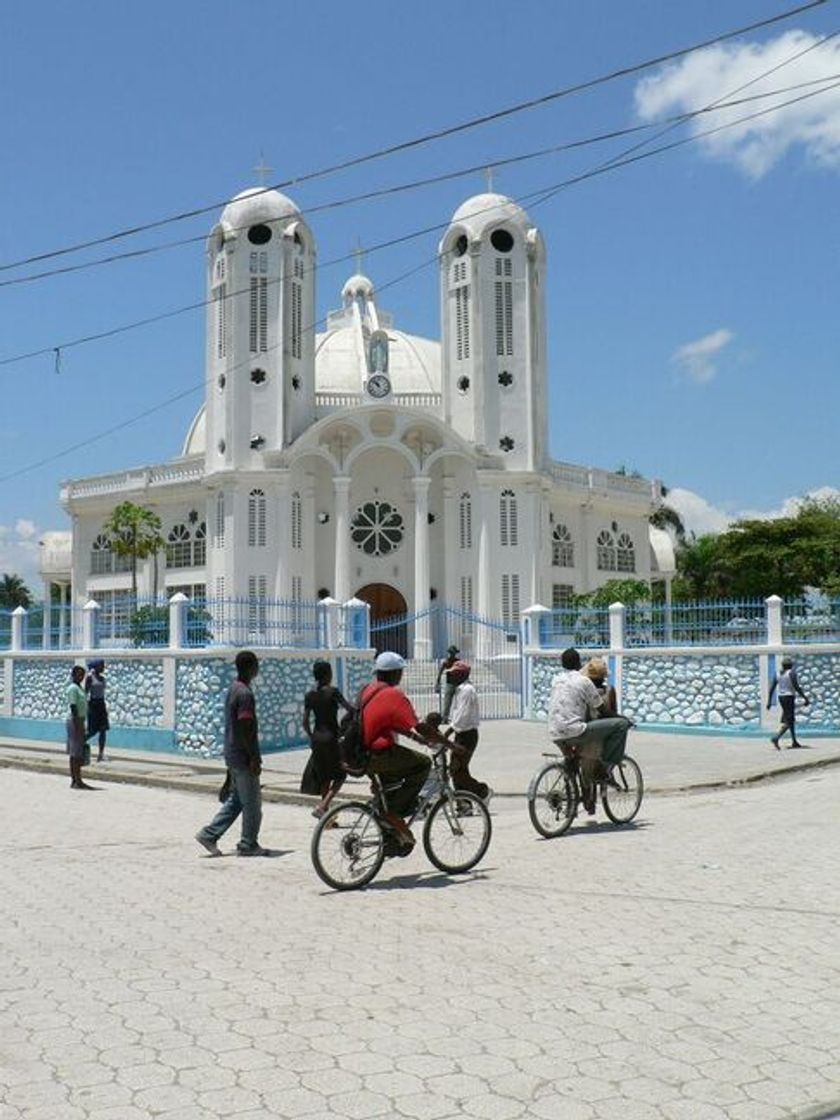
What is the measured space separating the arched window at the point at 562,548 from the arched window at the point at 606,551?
1.92 meters

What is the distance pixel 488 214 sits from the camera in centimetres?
4078

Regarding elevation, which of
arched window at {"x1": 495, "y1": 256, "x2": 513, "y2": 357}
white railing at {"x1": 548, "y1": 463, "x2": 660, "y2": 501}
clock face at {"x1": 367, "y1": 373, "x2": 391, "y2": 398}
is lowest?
white railing at {"x1": 548, "y1": 463, "x2": 660, "y2": 501}

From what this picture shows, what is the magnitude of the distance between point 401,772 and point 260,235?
3434 centimetres

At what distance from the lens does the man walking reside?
973 cm

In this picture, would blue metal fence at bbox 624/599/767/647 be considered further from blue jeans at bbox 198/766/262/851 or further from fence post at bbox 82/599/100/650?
blue jeans at bbox 198/766/262/851

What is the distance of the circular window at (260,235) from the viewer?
39969 millimetres

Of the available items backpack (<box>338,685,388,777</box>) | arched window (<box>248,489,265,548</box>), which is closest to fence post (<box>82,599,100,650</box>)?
backpack (<box>338,685,388,777</box>)

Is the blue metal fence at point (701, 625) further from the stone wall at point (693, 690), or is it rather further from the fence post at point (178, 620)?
the fence post at point (178, 620)

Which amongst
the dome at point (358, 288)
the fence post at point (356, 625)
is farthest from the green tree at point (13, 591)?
the fence post at point (356, 625)

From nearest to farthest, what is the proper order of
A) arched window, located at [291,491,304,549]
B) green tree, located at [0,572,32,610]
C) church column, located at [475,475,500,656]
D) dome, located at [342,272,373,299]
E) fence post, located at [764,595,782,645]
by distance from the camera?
fence post, located at [764,595,782,645]
arched window, located at [291,491,304,549]
church column, located at [475,475,500,656]
dome, located at [342,272,373,299]
green tree, located at [0,572,32,610]

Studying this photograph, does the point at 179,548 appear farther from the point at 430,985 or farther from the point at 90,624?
the point at 430,985

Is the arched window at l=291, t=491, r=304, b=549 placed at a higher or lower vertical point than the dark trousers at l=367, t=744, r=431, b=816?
higher

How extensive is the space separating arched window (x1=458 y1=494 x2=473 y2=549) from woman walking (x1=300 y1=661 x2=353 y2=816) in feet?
96.7

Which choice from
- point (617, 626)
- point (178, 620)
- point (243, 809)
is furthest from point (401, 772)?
point (617, 626)
